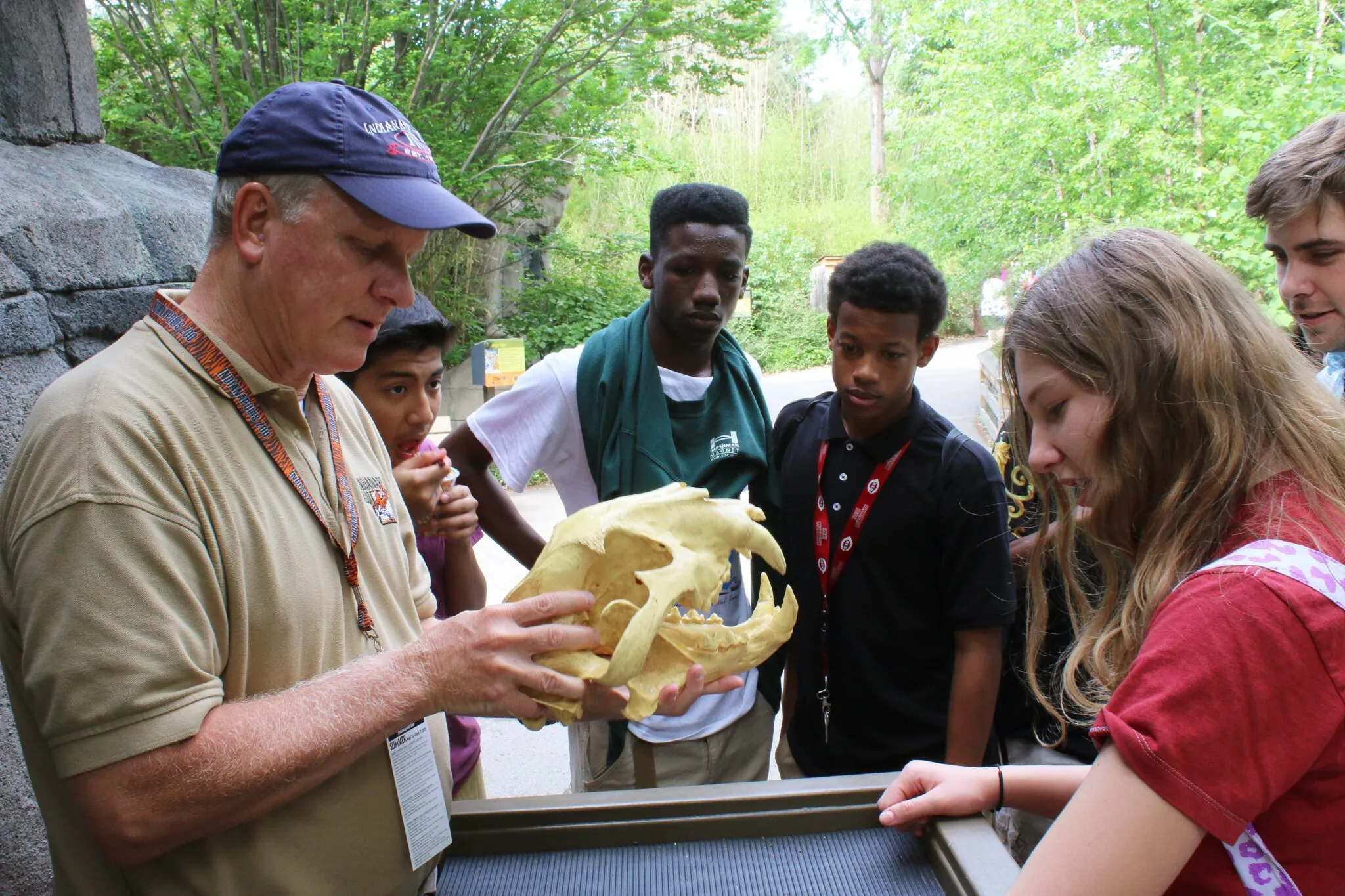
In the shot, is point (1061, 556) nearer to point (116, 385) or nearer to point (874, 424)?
point (874, 424)

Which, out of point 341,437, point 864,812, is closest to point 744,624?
point 864,812

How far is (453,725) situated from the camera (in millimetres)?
2479

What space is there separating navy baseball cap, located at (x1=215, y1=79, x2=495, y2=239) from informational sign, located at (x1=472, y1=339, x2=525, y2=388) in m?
7.55

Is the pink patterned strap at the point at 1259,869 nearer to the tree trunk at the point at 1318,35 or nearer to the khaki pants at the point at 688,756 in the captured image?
the khaki pants at the point at 688,756

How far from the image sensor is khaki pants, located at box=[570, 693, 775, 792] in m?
2.58

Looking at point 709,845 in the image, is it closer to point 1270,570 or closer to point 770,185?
point 1270,570

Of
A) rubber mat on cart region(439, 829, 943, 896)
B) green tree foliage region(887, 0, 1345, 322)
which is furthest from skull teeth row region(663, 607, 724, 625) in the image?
green tree foliage region(887, 0, 1345, 322)

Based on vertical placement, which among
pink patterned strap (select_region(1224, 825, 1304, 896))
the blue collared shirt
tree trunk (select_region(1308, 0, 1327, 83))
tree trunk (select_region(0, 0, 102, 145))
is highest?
tree trunk (select_region(1308, 0, 1327, 83))

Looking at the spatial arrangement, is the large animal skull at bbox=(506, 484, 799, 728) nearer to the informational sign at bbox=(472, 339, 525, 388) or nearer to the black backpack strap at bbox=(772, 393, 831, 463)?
the black backpack strap at bbox=(772, 393, 831, 463)

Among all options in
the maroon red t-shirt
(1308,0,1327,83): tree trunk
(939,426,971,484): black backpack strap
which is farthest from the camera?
(1308,0,1327,83): tree trunk

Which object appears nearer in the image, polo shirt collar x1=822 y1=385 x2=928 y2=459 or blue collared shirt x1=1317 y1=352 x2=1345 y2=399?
blue collared shirt x1=1317 y1=352 x2=1345 y2=399

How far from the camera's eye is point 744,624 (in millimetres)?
1794

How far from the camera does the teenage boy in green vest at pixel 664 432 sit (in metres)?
2.57

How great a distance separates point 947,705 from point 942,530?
48cm
